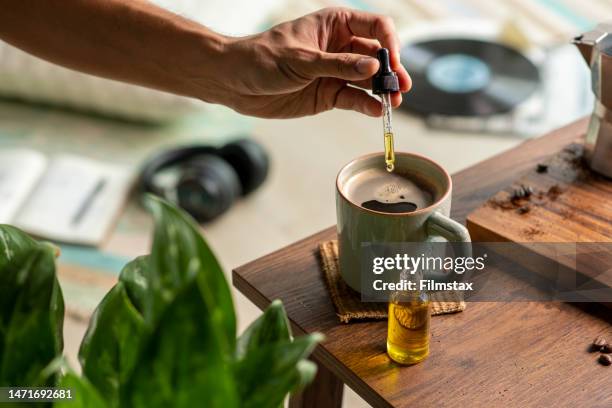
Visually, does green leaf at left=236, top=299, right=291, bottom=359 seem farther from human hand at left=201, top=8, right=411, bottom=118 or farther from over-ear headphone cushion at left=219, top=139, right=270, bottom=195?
over-ear headphone cushion at left=219, top=139, right=270, bottom=195

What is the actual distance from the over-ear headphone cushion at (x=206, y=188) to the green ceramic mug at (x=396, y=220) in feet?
3.71

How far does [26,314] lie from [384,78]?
1.95ft

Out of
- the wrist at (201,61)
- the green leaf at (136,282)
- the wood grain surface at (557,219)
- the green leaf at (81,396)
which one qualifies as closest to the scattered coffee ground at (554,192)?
the wood grain surface at (557,219)

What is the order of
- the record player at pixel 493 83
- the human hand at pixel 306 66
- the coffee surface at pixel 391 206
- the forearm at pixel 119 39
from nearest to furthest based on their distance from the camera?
the coffee surface at pixel 391 206
the human hand at pixel 306 66
the forearm at pixel 119 39
the record player at pixel 493 83

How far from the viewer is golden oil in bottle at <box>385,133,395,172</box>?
3.38 feet

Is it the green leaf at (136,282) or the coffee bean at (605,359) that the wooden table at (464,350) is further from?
the green leaf at (136,282)

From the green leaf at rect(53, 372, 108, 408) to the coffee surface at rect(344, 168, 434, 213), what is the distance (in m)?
0.48

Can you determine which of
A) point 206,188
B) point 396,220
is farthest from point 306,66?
point 206,188

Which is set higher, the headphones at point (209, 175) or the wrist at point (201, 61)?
the wrist at point (201, 61)

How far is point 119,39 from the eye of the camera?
1.24 metres

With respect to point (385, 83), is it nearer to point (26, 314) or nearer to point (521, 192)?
point (521, 192)

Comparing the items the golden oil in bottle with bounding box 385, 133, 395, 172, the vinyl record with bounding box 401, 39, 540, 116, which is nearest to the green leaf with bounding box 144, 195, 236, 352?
the golden oil in bottle with bounding box 385, 133, 395, 172

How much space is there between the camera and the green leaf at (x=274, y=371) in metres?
0.56

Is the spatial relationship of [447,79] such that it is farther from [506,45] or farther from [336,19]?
[336,19]
